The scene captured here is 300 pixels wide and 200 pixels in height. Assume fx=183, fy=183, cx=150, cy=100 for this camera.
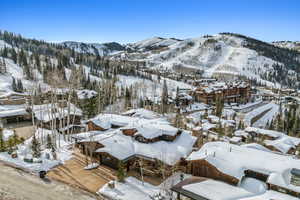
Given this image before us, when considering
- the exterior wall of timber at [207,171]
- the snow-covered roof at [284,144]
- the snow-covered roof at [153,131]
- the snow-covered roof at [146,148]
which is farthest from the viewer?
the snow-covered roof at [284,144]

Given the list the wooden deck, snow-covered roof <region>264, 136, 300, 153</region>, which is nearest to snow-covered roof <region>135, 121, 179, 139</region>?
the wooden deck

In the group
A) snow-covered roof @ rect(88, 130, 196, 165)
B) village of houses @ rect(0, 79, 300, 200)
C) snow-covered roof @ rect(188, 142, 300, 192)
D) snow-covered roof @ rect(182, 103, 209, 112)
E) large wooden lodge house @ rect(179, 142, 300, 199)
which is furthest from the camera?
snow-covered roof @ rect(182, 103, 209, 112)

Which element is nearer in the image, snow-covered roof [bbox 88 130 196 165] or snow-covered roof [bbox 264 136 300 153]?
snow-covered roof [bbox 88 130 196 165]

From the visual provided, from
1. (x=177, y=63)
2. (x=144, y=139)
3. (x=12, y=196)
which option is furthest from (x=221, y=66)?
(x=12, y=196)

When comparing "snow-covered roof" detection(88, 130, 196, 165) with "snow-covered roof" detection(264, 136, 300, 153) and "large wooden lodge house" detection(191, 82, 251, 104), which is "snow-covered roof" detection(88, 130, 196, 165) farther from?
"large wooden lodge house" detection(191, 82, 251, 104)

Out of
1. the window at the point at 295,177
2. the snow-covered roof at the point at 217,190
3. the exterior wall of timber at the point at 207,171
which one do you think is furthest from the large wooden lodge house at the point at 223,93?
the snow-covered roof at the point at 217,190

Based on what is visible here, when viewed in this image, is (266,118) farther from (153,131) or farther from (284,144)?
(153,131)

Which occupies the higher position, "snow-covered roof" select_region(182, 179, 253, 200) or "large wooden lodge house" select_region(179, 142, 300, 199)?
"large wooden lodge house" select_region(179, 142, 300, 199)

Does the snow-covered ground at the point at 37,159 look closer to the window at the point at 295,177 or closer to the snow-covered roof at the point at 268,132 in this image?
the window at the point at 295,177
